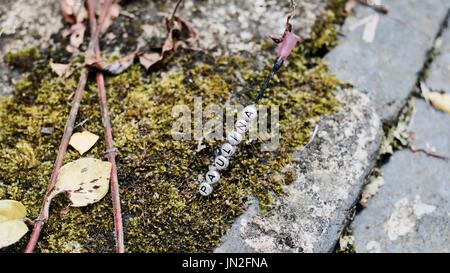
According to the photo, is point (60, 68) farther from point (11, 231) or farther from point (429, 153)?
point (429, 153)

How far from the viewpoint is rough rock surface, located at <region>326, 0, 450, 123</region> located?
85.7 inches

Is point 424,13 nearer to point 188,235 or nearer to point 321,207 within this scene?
point 321,207

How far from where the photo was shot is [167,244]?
1724mm

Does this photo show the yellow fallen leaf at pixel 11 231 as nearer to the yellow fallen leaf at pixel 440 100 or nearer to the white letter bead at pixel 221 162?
the white letter bead at pixel 221 162

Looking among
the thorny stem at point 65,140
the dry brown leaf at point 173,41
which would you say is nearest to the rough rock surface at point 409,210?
the dry brown leaf at point 173,41

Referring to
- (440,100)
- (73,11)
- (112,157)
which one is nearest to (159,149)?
(112,157)

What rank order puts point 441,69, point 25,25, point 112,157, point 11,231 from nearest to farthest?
point 11,231
point 112,157
point 25,25
point 441,69

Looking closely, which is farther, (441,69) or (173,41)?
(441,69)

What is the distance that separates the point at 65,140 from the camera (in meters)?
1.90

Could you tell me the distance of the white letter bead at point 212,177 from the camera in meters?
1.77

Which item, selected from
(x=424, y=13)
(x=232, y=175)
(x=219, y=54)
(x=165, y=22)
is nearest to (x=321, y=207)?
(x=232, y=175)

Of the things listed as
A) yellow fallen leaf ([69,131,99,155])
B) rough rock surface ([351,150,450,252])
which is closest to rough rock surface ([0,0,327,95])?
yellow fallen leaf ([69,131,99,155])

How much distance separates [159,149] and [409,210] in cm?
97

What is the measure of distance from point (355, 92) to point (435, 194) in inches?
19.9
